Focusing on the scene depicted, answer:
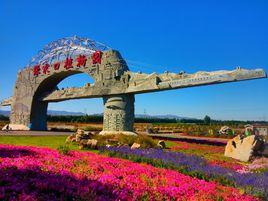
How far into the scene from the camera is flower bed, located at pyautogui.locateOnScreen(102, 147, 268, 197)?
8.25m

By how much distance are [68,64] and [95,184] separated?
2970 centimetres

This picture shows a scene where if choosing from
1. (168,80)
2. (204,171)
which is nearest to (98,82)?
(168,80)

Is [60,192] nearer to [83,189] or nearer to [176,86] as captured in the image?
[83,189]

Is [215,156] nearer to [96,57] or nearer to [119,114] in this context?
[119,114]

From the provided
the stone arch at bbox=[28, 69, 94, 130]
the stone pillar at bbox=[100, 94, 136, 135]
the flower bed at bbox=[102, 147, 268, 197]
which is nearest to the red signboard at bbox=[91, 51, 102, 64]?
the stone pillar at bbox=[100, 94, 136, 135]

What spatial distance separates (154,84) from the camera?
1062 inches

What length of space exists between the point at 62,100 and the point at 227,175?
3079 centimetres

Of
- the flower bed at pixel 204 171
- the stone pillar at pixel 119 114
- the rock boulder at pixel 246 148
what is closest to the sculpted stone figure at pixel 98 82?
the stone pillar at pixel 119 114

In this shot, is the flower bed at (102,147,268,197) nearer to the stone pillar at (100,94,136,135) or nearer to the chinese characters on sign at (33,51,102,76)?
the stone pillar at (100,94,136,135)

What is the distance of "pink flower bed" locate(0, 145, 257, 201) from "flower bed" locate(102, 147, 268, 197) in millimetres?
624

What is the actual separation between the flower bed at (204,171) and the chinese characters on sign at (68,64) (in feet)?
60.9

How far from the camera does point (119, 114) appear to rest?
28953 mm

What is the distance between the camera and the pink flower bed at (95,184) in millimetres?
5809

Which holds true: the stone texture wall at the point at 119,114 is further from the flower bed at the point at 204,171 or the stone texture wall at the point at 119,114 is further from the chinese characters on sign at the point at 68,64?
the flower bed at the point at 204,171
